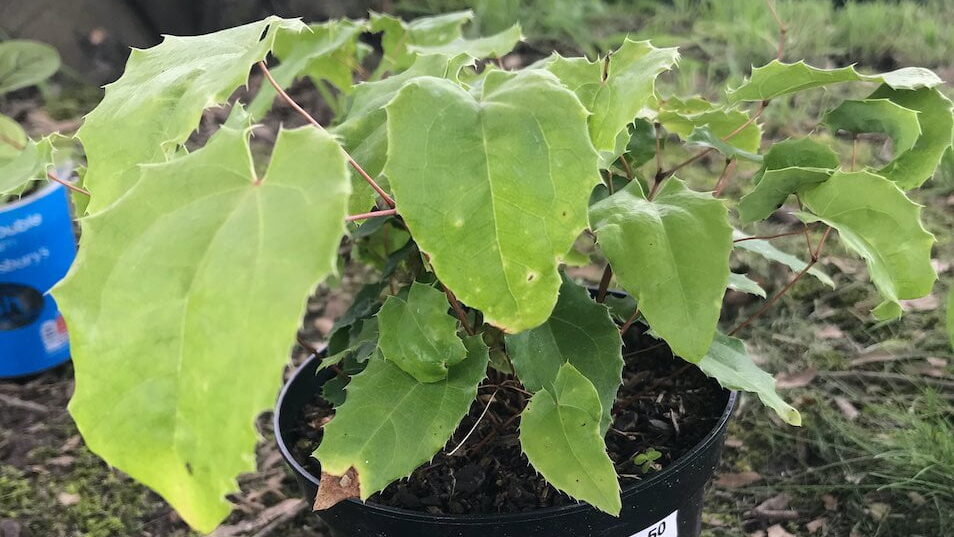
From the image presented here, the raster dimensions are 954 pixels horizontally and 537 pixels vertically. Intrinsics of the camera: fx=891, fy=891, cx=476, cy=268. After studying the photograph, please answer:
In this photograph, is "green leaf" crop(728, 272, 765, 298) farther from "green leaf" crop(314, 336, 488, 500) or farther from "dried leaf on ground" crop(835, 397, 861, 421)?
"dried leaf on ground" crop(835, 397, 861, 421)

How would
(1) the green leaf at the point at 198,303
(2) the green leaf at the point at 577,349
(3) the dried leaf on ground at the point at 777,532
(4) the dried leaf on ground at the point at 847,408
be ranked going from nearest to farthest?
(1) the green leaf at the point at 198,303
(2) the green leaf at the point at 577,349
(3) the dried leaf on ground at the point at 777,532
(4) the dried leaf on ground at the point at 847,408

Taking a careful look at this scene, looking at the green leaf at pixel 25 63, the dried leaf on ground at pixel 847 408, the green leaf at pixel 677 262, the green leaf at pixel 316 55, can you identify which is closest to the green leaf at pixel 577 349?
the green leaf at pixel 677 262

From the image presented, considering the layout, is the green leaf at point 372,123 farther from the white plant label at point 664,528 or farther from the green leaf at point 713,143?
the white plant label at point 664,528

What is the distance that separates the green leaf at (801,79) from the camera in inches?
37.2

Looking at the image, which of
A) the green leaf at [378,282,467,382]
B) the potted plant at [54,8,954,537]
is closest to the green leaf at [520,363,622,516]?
the potted plant at [54,8,954,537]

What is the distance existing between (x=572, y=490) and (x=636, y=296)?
200mm

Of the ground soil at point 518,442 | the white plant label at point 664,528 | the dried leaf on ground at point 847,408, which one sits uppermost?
the ground soil at point 518,442

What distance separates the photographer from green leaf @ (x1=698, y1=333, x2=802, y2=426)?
943 millimetres

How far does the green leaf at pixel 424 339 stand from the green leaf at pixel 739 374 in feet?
0.86

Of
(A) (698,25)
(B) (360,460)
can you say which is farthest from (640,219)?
(A) (698,25)

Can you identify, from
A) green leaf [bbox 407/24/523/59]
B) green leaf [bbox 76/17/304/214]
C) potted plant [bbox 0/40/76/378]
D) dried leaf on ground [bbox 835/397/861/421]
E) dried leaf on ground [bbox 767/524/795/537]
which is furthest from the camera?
potted plant [bbox 0/40/76/378]

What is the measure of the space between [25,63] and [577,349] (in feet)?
5.60

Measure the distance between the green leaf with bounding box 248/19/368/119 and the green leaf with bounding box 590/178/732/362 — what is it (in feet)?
1.80

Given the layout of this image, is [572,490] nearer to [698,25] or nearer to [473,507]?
[473,507]
